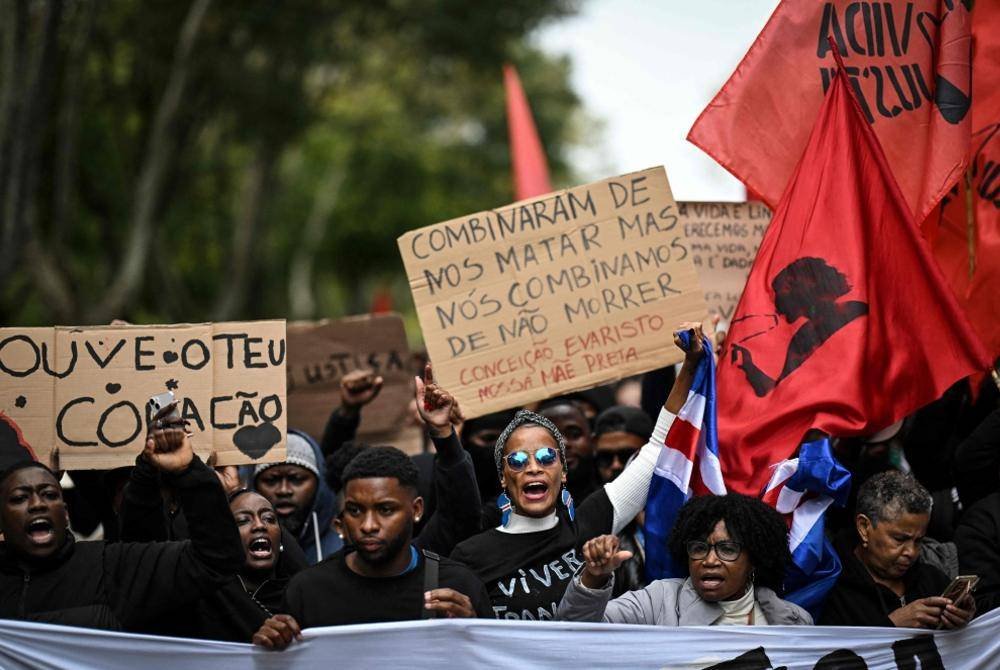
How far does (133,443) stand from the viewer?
5.34 metres

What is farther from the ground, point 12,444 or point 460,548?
point 12,444

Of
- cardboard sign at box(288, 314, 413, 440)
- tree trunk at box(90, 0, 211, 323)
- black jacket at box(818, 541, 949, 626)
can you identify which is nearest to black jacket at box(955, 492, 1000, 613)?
black jacket at box(818, 541, 949, 626)

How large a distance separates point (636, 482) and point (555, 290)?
4.10 ft

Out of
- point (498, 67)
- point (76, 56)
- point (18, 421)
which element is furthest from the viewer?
point (498, 67)

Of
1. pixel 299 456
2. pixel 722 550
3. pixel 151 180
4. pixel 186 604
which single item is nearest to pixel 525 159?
pixel 151 180

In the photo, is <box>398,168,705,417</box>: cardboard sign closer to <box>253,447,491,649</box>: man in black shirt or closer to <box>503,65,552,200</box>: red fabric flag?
<box>253,447,491,649</box>: man in black shirt

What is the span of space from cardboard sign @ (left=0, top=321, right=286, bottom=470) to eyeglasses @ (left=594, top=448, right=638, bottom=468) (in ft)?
4.87

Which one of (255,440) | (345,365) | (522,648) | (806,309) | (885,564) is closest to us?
(522,648)

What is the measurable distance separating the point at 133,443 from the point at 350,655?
60.0 inches

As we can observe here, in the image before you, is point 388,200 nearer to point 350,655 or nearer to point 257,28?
point 257,28

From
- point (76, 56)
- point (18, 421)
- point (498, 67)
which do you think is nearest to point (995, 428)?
point (18, 421)

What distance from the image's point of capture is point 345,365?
7.52 meters

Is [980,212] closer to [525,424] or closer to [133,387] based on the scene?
[525,424]

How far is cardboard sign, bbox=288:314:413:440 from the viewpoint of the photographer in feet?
24.7
